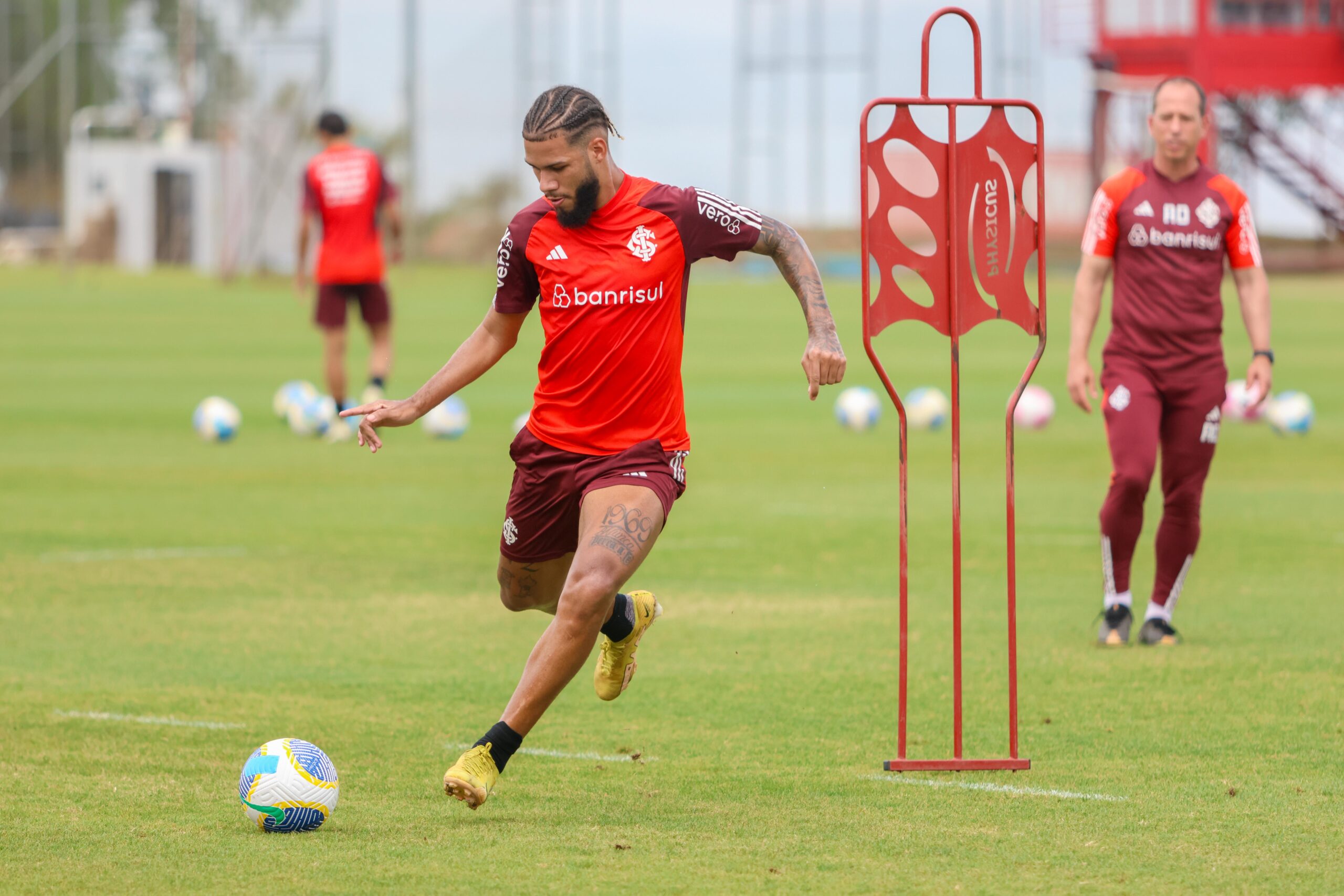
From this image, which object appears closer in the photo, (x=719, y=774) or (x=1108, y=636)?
(x=719, y=774)

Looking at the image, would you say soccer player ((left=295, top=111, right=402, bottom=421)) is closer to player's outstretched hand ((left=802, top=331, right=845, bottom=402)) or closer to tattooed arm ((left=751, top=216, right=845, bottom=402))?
tattooed arm ((left=751, top=216, right=845, bottom=402))

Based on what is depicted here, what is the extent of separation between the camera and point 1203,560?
1111 centimetres

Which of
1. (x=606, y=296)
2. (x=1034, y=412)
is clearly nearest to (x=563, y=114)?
(x=606, y=296)

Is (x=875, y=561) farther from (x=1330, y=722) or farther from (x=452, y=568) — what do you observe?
(x=1330, y=722)

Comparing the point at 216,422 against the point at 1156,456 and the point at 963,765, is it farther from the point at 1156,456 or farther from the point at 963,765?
the point at 963,765

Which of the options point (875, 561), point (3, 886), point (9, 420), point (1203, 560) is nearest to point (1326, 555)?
point (1203, 560)

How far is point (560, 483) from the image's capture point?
20.0ft

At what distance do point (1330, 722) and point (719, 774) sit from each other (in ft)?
7.73

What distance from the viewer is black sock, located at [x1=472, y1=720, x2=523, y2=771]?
5.67 m

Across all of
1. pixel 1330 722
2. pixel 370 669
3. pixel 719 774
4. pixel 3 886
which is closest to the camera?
pixel 3 886

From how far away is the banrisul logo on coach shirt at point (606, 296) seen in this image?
19.8ft

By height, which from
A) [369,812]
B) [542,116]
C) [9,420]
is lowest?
[9,420]

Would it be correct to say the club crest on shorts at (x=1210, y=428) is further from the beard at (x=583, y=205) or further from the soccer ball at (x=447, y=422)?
the soccer ball at (x=447, y=422)

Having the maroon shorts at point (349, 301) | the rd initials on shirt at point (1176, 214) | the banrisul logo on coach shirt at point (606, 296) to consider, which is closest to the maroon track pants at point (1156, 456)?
the rd initials on shirt at point (1176, 214)
